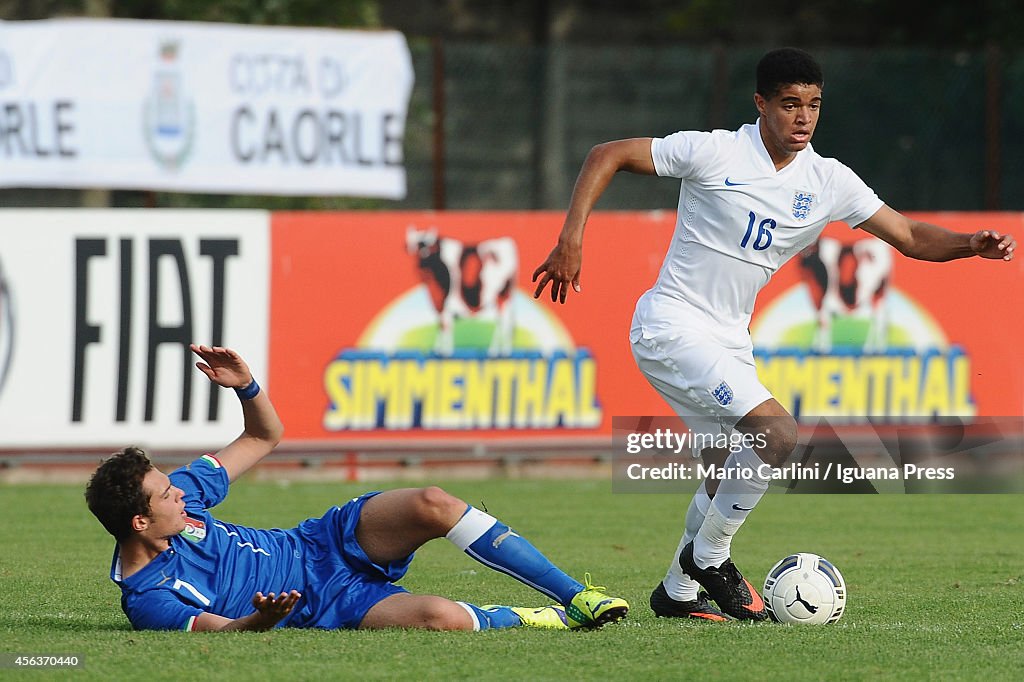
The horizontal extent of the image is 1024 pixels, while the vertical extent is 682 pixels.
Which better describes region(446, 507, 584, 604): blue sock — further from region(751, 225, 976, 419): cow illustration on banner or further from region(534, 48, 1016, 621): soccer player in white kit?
region(751, 225, 976, 419): cow illustration on banner

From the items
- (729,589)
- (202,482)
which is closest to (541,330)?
(729,589)

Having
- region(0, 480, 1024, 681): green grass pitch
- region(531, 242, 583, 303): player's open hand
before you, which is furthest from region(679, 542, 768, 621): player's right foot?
region(531, 242, 583, 303): player's open hand

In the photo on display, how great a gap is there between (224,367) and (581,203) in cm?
162

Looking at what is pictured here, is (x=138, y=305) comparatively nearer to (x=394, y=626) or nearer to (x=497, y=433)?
(x=497, y=433)

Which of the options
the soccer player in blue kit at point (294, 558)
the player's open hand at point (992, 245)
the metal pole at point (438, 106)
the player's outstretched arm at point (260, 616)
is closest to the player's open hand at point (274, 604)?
the player's outstretched arm at point (260, 616)

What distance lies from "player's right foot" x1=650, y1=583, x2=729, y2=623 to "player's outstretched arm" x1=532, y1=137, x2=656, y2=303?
4.81 ft

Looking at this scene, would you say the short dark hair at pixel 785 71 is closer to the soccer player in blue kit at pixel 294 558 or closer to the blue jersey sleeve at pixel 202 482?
the soccer player in blue kit at pixel 294 558

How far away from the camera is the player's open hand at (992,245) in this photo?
729 cm

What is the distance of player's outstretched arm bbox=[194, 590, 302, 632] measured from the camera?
233 inches

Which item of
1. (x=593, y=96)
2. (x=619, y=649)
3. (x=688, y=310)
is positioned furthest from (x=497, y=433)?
(x=619, y=649)

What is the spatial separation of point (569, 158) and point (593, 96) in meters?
0.91

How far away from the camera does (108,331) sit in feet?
45.4

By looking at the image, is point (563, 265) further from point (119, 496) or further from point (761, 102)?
point (119, 496)

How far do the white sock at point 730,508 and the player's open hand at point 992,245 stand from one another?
139 centimetres
